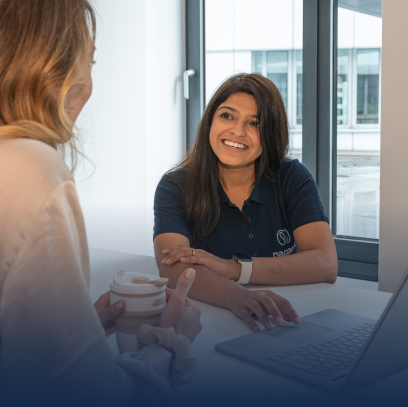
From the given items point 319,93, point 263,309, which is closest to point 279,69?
point 319,93

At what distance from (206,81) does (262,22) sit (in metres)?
0.52

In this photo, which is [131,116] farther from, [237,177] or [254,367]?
[254,367]

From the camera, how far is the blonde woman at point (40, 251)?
1.65 feet

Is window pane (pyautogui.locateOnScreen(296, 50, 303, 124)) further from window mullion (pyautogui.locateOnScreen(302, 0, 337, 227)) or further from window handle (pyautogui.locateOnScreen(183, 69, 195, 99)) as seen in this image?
window handle (pyautogui.locateOnScreen(183, 69, 195, 99))

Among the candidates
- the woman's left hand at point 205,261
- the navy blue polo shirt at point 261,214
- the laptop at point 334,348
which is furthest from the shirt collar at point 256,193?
the laptop at point 334,348

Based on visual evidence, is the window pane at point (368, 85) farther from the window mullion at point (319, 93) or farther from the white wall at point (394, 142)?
the white wall at point (394, 142)

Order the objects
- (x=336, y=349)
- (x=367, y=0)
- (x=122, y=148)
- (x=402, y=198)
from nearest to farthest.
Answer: (x=336, y=349), (x=402, y=198), (x=367, y=0), (x=122, y=148)

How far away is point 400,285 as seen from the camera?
23.5 inches

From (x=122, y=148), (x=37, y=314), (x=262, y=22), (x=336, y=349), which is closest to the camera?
(x=37, y=314)

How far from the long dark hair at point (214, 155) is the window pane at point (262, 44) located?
82 cm

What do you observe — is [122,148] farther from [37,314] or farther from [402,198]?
[37,314]

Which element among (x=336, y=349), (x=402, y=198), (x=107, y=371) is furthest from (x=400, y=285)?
(x=402, y=198)

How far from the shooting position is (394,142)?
1948 millimetres

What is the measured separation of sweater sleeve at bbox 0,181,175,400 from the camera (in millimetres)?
500
